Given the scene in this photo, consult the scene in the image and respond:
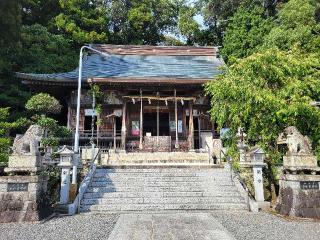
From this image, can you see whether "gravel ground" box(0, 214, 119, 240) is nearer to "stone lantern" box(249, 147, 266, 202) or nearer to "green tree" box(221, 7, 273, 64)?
"stone lantern" box(249, 147, 266, 202)

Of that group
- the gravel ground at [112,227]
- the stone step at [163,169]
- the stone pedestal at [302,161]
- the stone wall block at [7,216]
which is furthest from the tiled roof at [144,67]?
the gravel ground at [112,227]

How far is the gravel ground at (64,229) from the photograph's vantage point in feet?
20.8

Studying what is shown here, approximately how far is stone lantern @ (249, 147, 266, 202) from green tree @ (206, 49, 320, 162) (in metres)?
0.70

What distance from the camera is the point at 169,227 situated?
273 inches

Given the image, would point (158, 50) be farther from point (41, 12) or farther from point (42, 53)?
point (41, 12)

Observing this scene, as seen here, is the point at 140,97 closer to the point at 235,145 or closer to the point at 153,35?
the point at 235,145

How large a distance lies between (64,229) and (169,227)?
2.46 m

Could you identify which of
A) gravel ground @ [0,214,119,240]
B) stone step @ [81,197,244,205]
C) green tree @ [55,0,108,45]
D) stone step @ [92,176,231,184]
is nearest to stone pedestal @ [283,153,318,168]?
stone step @ [81,197,244,205]

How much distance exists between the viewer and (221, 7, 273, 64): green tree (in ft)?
84.3

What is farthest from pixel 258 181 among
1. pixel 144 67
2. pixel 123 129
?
pixel 144 67

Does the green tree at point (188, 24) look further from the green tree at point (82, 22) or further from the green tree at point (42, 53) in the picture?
the green tree at point (42, 53)

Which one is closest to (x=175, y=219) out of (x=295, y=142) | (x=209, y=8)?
(x=295, y=142)

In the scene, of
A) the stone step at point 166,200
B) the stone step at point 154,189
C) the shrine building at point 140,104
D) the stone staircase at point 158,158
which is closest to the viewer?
the stone step at point 166,200

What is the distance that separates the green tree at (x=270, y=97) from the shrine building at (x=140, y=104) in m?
6.65
